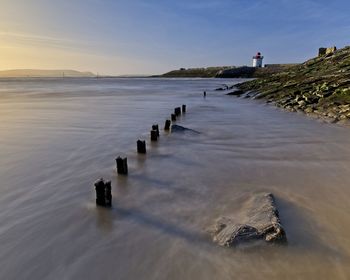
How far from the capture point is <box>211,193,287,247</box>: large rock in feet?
17.8

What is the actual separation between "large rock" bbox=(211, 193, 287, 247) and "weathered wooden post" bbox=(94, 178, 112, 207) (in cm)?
236

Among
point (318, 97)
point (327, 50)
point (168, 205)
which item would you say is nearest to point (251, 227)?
point (168, 205)

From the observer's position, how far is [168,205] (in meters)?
7.07

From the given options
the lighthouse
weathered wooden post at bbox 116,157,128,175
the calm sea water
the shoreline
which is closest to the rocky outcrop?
the shoreline

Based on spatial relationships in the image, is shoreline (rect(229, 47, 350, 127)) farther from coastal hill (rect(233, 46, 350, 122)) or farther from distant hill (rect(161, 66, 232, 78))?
distant hill (rect(161, 66, 232, 78))

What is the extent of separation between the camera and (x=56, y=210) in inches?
273

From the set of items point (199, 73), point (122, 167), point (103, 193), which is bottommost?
point (199, 73)

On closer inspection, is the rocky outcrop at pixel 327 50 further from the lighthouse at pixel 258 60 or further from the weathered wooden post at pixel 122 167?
the lighthouse at pixel 258 60

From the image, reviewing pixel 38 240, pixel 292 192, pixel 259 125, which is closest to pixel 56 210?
pixel 38 240

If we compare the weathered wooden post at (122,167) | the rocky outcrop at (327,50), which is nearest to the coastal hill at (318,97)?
the weathered wooden post at (122,167)

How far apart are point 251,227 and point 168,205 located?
204 cm

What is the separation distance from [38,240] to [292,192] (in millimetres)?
5426

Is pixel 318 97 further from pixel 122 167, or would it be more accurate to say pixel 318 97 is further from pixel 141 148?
pixel 122 167

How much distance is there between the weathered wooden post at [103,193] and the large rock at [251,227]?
236cm
